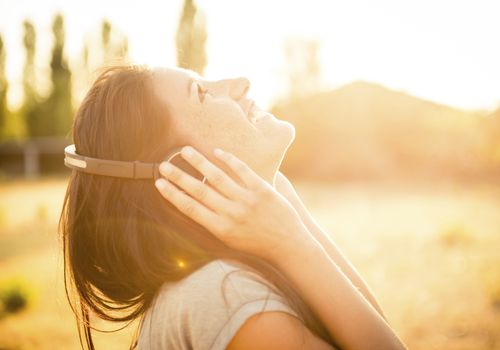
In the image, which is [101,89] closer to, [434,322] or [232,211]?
[232,211]

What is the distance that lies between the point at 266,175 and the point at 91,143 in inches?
30.8

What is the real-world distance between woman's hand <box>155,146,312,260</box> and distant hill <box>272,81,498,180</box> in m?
25.3

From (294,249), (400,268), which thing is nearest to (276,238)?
(294,249)

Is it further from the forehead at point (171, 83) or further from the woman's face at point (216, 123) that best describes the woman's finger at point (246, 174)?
the forehead at point (171, 83)

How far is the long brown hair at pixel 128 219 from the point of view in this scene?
160 cm

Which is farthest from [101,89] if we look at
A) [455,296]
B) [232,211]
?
[455,296]

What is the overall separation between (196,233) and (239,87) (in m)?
0.75

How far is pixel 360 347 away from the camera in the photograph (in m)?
1.44

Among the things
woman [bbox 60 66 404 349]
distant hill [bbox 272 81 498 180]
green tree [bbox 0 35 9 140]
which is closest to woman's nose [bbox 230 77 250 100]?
woman [bbox 60 66 404 349]

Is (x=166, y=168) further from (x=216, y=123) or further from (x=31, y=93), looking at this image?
(x=31, y=93)

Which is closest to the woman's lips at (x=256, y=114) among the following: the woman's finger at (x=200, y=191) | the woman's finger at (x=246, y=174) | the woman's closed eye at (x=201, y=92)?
the woman's closed eye at (x=201, y=92)

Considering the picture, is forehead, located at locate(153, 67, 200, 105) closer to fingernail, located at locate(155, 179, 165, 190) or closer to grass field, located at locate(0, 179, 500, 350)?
fingernail, located at locate(155, 179, 165, 190)

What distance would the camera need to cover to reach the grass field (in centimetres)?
484

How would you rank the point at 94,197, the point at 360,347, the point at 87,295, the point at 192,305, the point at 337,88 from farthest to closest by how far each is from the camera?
the point at 337,88 < the point at 87,295 < the point at 94,197 < the point at 360,347 < the point at 192,305
